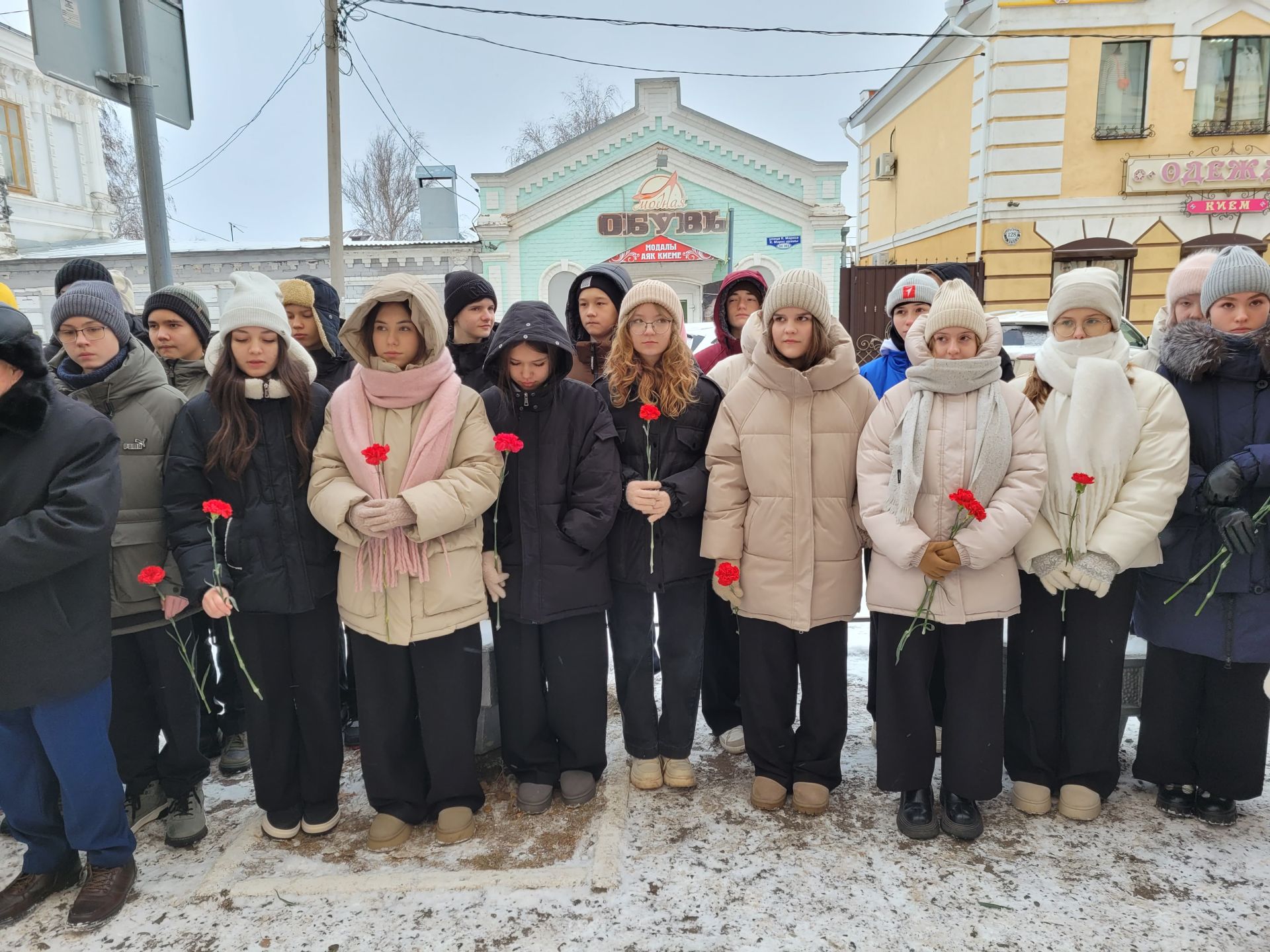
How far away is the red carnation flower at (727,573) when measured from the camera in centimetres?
271

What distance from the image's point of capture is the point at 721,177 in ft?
53.1

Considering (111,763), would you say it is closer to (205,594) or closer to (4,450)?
(205,594)

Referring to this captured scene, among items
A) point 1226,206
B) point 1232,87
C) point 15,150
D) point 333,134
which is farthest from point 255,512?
point 15,150

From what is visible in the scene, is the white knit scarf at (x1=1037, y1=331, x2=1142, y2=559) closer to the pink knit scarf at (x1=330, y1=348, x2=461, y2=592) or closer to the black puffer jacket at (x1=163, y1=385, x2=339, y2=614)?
the pink knit scarf at (x1=330, y1=348, x2=461, y2=592)

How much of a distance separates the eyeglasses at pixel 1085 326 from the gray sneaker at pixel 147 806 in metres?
3.88

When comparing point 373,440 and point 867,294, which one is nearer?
point 373,440

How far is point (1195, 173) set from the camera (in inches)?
484

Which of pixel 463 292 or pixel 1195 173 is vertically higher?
pixel 1195 173

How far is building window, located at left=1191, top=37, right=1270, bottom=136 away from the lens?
12.3 meters

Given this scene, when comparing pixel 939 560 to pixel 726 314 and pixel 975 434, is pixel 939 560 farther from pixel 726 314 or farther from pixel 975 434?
pixel 726 314

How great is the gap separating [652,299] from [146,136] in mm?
2591

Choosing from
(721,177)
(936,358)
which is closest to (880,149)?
(721,177)

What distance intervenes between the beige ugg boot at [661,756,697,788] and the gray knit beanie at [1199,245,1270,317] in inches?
105

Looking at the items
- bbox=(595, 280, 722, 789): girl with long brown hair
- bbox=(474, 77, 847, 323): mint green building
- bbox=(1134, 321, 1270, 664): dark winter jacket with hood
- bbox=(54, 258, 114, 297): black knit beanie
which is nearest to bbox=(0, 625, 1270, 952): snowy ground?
bbox=(595, 280, 722, 789): girl with long brown hair
